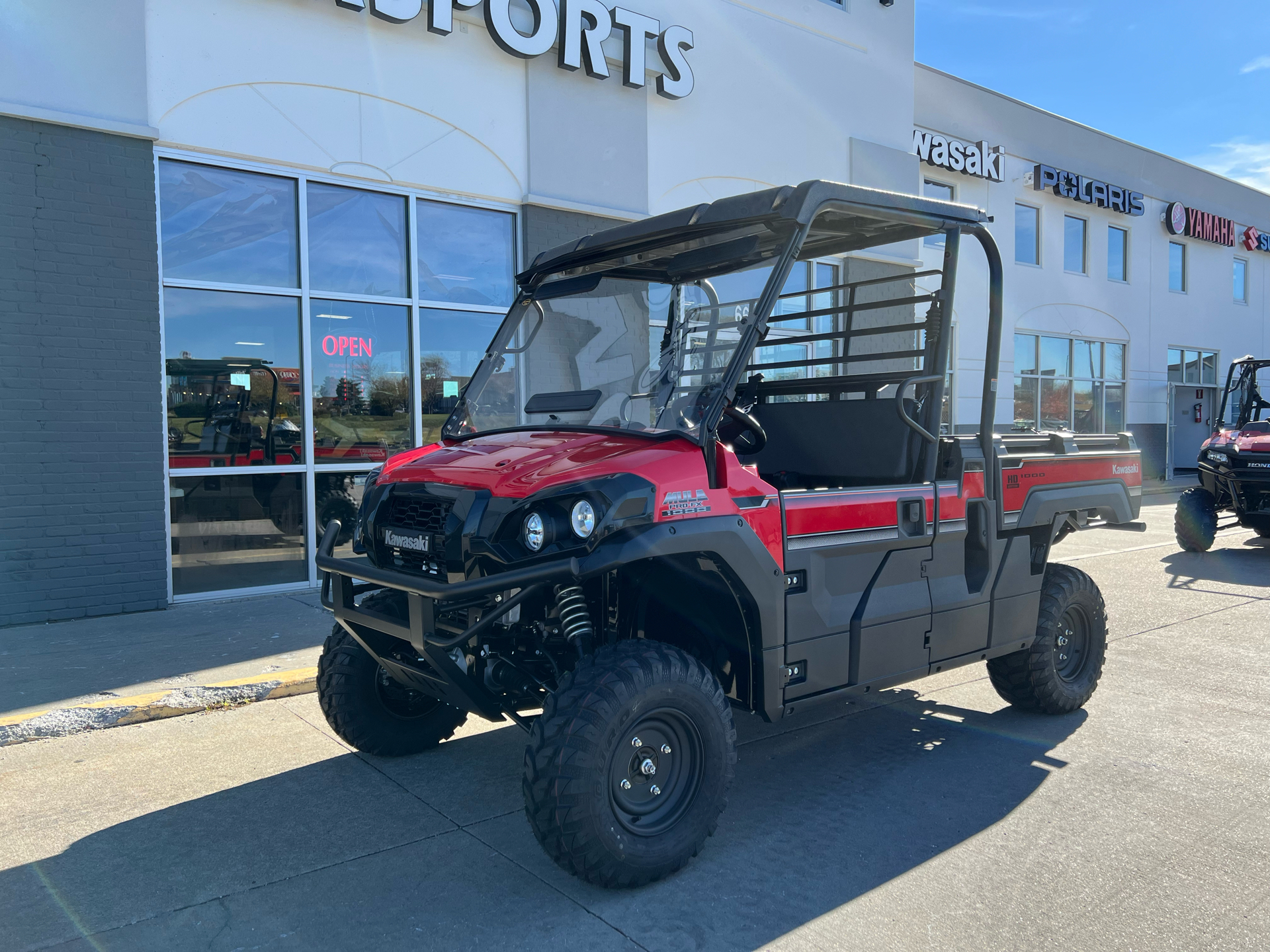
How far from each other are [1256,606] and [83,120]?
9914 millimetres

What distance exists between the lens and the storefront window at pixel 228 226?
775cm

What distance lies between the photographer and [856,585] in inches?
151

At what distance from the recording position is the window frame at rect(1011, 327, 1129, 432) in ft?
63.5

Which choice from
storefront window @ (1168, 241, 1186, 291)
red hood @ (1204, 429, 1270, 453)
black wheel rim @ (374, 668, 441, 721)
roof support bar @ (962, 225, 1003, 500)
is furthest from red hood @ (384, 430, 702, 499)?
storefront window @ (1168, 241, 1186, 291)

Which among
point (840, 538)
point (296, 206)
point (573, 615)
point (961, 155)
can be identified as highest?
point (961, 155)

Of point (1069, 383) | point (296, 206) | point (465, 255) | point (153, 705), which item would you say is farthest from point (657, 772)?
point (1069, 383)

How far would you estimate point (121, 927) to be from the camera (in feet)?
9.89

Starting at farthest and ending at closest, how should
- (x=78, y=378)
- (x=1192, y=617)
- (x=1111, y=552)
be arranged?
(x=1111, y=552)
(x=1192, y=617)
(x=78, y=378)

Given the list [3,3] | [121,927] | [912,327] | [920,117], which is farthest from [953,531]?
[920,117]

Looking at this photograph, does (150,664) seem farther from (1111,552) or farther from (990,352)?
(1111,552)

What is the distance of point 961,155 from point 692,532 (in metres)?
16.2

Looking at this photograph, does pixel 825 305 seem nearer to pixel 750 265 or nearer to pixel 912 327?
pixel 912 327

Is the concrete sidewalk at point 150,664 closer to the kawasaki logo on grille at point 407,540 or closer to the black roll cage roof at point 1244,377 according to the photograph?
the kawasaki logo on grille at point 407,540

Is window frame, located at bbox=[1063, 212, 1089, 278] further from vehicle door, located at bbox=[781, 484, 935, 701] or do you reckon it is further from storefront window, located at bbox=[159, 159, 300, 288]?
vehicle door, located at bbox=[781, 484, 935, 701]
